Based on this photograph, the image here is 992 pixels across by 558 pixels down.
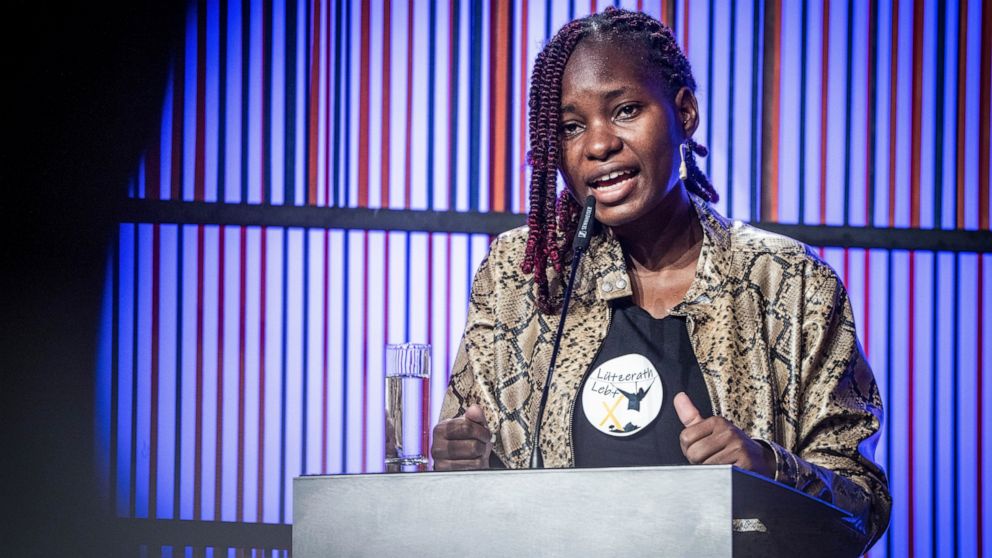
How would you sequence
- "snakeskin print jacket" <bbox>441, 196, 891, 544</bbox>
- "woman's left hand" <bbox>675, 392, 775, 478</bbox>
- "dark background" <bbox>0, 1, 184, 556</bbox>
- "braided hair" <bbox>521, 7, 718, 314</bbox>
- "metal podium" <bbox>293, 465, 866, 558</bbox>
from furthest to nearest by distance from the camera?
1. "dark background" <bbox>0, 1, 184, 556</bbox>
2. "braided hair" <bbox>521, 7, 718, 314</bbox>
3. "snakeskin print jacket" <bbox>441, 196, 891, 544</bbox>
4. "woman's left hand" <bbox>675, 392, 775, 478</bbox>
5. "metal podium" <bbox>293, 465, 866, 558</bbox>

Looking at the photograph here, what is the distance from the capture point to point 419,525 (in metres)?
1.20

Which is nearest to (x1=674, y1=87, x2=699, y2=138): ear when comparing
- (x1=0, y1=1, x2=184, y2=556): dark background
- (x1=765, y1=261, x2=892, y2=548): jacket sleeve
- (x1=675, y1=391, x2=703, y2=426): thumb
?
(x1=765, y1=261, x2=892, y2=548): jacket sleeve

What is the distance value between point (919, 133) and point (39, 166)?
2484 millimetres

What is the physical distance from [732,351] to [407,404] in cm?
55

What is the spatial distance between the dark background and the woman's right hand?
69.6 inches

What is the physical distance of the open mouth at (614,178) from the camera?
1.91 meters

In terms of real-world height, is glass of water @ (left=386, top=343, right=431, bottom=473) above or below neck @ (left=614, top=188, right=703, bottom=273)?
below

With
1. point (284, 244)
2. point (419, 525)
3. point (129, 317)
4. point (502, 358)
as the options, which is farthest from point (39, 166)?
point (419, 525)

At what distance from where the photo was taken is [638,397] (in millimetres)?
1844

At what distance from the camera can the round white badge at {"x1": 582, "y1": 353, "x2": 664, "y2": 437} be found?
1.83m

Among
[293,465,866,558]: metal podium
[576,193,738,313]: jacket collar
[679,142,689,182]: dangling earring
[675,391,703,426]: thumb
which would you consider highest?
[679,142,689,182]: dangling earring

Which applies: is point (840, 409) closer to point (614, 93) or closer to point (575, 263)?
point (575, 263)

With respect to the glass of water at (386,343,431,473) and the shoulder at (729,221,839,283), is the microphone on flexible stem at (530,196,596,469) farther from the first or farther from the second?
the shoulder at (729,221,839,283)

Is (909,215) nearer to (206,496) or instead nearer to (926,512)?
(926,512)
